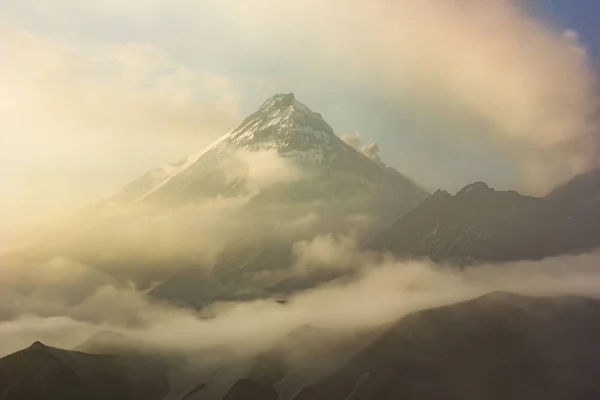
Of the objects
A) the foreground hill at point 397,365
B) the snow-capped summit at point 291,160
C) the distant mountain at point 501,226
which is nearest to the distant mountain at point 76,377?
the foreground hill at point 397,365

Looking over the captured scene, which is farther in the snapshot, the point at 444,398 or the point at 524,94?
the point at 524,94

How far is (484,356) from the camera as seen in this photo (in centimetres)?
1230

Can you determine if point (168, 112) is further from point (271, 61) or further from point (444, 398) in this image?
point (444, 398)

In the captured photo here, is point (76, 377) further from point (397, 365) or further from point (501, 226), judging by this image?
point (501, 226)

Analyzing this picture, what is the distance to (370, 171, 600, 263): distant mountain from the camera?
1266cm

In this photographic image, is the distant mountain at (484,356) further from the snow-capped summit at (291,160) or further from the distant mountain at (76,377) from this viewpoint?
the distant mountain at (76,377)

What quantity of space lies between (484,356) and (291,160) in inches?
212

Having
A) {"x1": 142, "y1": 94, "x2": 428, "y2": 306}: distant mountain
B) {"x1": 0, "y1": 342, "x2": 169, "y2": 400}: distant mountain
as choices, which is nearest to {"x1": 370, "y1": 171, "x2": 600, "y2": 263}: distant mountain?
{"x1": 142, "y1": 94, "x2": 428, "y2": 306}: distant mountain

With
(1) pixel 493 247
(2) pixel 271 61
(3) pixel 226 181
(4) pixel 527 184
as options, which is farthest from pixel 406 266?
(2) pixel 271 61

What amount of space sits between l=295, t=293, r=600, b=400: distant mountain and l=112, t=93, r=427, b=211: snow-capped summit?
2522mm

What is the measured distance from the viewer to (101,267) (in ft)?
40.3

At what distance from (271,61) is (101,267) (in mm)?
5128

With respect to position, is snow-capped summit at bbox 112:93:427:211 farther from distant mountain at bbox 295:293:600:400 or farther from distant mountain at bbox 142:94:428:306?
distant mountain at bbox 295:293:600:400

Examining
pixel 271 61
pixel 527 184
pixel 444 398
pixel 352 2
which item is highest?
pixel 352 2
